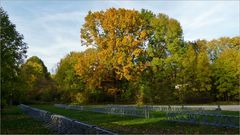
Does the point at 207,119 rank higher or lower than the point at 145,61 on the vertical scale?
lower

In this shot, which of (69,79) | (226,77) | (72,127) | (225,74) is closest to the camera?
(72,127)

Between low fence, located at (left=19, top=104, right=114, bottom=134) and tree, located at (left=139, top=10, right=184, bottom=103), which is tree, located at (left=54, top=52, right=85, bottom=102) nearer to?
tree, located at (left=139, top=10, right=184, bottom=103)

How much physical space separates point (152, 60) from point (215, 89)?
49.1 feet

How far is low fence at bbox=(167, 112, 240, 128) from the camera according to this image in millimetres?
20062

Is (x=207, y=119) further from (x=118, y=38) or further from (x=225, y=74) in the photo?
(x=225, y=74)

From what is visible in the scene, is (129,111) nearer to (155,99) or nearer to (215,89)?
(155,99)

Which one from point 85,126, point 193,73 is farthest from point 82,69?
point 85,126

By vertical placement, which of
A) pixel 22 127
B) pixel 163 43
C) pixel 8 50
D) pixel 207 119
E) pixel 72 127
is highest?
pixel 163 43

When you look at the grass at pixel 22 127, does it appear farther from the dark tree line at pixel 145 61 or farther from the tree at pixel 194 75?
the tree at pixel 194 75

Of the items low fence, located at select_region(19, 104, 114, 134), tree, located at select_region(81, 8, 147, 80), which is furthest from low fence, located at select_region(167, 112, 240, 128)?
tree, located at select_region(81, 8, 147, 80)

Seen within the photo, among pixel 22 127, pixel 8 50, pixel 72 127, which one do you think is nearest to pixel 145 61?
pixel 8 50

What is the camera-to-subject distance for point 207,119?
2273 cm

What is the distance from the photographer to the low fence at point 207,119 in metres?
20.1

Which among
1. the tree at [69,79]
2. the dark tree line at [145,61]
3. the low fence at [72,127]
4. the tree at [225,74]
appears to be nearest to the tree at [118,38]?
the dark tree line at [145,61]
